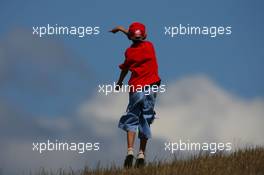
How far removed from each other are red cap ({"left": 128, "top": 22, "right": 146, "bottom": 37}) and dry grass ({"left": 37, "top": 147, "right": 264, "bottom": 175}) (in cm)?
190

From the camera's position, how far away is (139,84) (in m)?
10.8

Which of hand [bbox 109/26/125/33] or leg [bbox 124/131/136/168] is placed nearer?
leg [bbox 124/131/136/168]

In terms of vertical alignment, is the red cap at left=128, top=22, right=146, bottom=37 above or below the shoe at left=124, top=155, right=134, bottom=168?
above

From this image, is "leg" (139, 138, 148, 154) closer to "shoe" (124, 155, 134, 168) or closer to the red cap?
"shoe" (124, 155, 134, 168)

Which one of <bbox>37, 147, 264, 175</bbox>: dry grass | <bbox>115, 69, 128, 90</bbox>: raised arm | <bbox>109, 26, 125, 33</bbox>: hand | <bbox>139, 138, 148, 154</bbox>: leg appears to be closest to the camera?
<bbox>37, 147, 264, 175</bbox>: dry grass

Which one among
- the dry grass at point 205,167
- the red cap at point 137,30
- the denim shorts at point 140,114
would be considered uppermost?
the red cap at point 137,30

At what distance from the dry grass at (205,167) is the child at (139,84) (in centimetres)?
52

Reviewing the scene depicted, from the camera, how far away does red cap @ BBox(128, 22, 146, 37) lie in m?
10.9

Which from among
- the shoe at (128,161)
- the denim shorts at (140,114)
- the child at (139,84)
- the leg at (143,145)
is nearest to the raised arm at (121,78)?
the child at (139,84)

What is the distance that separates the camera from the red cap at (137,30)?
10.9 m

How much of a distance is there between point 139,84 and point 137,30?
80cm

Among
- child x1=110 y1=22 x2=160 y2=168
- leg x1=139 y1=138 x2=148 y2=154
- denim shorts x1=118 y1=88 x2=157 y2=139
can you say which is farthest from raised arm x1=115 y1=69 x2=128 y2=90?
leg x1=139 y1=138 x2=148 y2=154

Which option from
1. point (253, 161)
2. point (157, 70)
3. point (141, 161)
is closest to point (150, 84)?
point (157, 70)

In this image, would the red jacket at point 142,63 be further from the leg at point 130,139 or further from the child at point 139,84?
the leg at point 130,139
